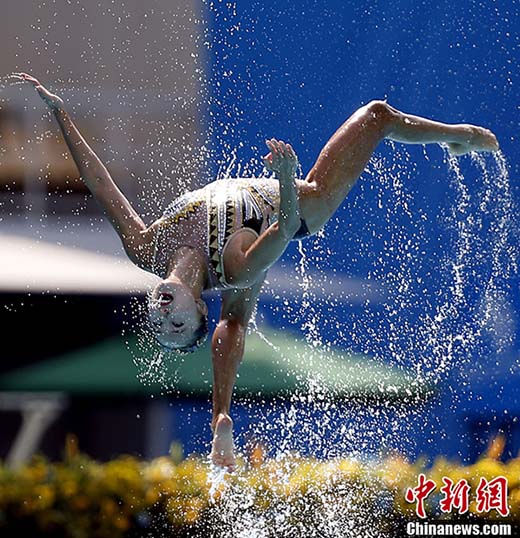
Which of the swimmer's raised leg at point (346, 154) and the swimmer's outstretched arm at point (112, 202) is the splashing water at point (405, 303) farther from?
the swimmer's outstretched arm at point (112, 202)

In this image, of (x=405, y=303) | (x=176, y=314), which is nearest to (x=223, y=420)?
(x=176, y=314)

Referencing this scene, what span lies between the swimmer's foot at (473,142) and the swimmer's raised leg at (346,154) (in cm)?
25

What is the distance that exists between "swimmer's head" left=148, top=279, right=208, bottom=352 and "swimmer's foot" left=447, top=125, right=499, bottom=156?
1630mm

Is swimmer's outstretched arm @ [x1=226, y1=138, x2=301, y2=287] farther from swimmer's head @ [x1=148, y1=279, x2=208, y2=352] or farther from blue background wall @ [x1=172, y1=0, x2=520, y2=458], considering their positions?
blue background wall @ [x1=172, y1=0, x2=520, y2=458]

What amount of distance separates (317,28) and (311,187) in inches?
86.9

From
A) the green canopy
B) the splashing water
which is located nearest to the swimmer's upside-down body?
the splashing water

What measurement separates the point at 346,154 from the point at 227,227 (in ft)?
2.16

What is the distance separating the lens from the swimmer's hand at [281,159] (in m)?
4.57

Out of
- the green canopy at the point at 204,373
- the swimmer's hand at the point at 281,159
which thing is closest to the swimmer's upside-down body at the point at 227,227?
the swimmer's hand at the point at 281,159

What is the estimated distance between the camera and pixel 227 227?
16.9ft

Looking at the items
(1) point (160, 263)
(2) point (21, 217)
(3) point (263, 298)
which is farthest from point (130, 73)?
(1) point (160, 263)

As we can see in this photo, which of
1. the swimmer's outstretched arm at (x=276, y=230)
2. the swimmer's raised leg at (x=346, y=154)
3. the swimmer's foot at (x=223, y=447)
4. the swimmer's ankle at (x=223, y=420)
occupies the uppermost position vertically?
the swimmer's raised leg at (x=346, y=154)

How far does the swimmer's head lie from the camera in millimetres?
4785

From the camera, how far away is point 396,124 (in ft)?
18.1
